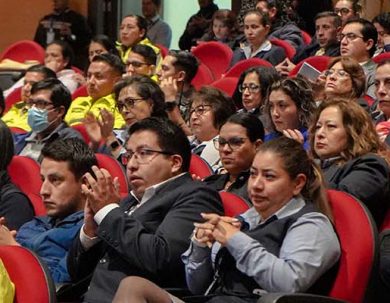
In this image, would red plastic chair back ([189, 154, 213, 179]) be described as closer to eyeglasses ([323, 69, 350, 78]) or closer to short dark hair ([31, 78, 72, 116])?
eyeglasses ([323, 69, 350, 78])

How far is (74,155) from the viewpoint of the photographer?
3.77 meters

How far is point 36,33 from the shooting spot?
9.34 metres

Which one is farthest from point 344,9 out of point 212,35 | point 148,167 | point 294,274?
point 294,274

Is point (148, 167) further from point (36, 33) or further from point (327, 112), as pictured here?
point (36, 33)

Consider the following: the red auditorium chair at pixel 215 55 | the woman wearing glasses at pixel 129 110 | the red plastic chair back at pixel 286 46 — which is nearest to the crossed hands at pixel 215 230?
the woman wearing glasses at pixel 129 110

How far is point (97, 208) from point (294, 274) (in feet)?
2.28

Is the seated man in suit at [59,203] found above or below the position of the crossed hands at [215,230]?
below

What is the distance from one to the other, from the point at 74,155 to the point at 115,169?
507 millimetres

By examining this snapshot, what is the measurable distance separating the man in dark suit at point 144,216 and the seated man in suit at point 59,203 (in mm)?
167

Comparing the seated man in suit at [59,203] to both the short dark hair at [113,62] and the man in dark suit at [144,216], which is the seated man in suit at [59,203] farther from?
the short dark hair at [113,62]

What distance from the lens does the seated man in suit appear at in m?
3.69

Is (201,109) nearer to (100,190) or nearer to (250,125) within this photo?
(250,125)

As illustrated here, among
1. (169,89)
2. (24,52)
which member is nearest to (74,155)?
(169,89)

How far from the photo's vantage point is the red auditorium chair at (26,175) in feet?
14.4
